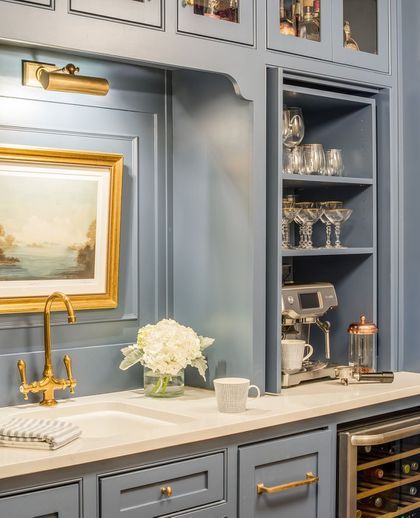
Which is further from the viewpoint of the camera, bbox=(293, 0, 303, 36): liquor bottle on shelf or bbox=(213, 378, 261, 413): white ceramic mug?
bbox=(293, 0, 303, 36): liquor bottle on shelf

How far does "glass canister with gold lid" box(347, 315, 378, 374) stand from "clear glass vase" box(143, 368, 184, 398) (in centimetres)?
74

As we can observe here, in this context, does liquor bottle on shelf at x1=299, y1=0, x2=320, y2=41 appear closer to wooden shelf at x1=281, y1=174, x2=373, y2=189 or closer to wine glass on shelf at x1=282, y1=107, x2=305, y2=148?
wine glass on shelf at x1=282, y1=107, x2=305, y2=148

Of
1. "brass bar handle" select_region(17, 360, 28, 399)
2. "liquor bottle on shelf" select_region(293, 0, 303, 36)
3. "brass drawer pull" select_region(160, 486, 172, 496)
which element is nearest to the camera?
"brass drawer pull" select_region(160, 486, 172, 496)

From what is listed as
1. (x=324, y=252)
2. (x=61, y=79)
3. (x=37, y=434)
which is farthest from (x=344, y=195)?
(x=37, y=434)

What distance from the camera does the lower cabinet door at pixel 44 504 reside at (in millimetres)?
2047

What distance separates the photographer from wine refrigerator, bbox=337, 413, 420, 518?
2.86 m

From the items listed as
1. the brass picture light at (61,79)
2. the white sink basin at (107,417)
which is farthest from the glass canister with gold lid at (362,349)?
the brass picture light at (61,79)

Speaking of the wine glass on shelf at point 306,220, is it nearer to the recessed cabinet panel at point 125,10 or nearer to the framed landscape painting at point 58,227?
the framed landscape painting at point 58,227

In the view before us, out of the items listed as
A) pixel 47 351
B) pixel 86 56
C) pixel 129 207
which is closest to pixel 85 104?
pixel 86 56

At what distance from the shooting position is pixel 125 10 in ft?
8.36

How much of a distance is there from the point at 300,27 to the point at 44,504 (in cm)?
186

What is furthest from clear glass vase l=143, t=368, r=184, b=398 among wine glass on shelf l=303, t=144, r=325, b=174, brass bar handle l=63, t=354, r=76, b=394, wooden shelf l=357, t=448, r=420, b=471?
wine glass on shelf l=303, t=144, r=325, b=174

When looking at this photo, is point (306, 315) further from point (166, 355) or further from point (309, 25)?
point (309, 25)

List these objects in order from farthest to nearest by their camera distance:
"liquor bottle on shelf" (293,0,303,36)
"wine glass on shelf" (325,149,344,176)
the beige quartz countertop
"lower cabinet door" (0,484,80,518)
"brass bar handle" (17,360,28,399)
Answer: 1. "wine glass on shelf" (325,149,344,176)
2. "liquor bottle on shelf" (293,0,303,36)
3. "brass bar handle" (17,360,28,399)
4. the beige quartz countertop
5. "lower cabinet door" (0,484,80,518)
